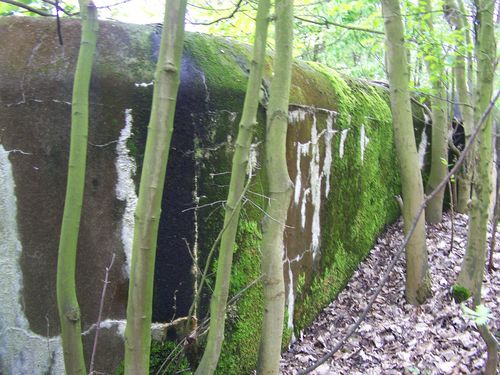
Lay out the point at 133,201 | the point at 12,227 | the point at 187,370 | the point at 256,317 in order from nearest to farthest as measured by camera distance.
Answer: the point at 12,227 < the point at 133,201 < the point at 187,370 < the point at 256,317

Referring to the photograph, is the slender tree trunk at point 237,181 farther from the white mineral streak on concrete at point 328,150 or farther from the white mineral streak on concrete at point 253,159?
the white mineral streak on concrete at point 328,150

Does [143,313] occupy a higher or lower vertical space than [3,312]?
higher

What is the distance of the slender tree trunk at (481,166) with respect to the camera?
4.24 m

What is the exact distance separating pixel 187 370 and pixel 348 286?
2669 mm

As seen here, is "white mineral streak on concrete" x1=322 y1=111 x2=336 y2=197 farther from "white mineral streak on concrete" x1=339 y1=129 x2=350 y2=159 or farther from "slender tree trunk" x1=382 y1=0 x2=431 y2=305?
"slender tree trunk" x1=382 y1=0 x2=431 y2=305

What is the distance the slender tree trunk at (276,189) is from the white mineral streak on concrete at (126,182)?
32.0 inches

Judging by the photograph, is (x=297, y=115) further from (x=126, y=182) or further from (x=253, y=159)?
(x=126, y=182)

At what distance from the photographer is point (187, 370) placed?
3164 mm

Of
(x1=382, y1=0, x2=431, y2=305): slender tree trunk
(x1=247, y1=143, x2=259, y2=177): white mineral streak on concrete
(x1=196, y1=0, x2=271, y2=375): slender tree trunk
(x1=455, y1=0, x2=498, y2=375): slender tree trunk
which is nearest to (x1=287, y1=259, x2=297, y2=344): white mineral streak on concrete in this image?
(x1=247, y1=143, x2=259, y2=177): white mineral streak on concrete

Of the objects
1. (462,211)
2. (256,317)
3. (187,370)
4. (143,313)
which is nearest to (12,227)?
(143,313)

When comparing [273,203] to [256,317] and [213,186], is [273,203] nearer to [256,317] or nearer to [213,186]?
[213,186]

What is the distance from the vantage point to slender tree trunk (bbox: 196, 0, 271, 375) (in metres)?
2.44

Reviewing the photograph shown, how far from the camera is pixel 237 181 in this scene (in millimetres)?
2467

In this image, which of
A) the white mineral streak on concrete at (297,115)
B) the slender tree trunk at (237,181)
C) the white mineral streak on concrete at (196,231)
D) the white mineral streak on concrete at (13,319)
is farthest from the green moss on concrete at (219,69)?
the white mineral streak on concrete at (13,319)
